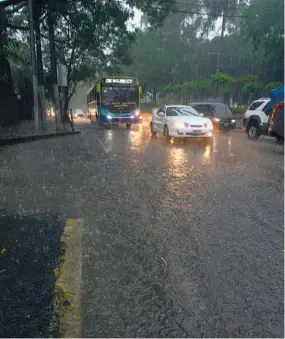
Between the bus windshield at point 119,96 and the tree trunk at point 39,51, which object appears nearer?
the tree trunk at point 39,51

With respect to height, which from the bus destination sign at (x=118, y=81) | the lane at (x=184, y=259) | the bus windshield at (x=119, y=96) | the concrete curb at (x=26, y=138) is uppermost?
the bus destination sign at (x=118, y=81)

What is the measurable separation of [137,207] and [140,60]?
58398mm

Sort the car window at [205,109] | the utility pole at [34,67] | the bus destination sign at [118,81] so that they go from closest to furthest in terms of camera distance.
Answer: the utility pole at [34,67] → the car window at [205,109] → the bus destination sign at [118,81]

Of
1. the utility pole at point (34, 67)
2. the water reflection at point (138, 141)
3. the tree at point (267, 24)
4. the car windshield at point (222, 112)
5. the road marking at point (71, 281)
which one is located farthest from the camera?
the tree at point (267, 24)

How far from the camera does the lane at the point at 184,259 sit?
2.09 m

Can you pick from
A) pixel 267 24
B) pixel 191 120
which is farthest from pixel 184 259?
pixel 267 24

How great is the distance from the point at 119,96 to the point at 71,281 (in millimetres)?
19925

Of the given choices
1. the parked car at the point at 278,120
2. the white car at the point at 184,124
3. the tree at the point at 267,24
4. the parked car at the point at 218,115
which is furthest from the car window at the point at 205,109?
the tree at the point at 267,24

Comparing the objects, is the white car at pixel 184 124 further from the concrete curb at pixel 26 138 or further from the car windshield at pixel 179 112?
the concrete curb at pixel 26 138

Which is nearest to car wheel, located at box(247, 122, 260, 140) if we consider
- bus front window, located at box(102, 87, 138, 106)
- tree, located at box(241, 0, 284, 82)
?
bus front window, located at box(102, 87, 138, 106)

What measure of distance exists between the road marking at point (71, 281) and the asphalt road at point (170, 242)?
0.05 m

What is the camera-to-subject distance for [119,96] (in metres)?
21.3

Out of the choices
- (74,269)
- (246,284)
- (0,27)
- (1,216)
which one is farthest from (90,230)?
(0,27)

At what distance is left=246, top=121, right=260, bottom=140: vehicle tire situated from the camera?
48.3 ft
